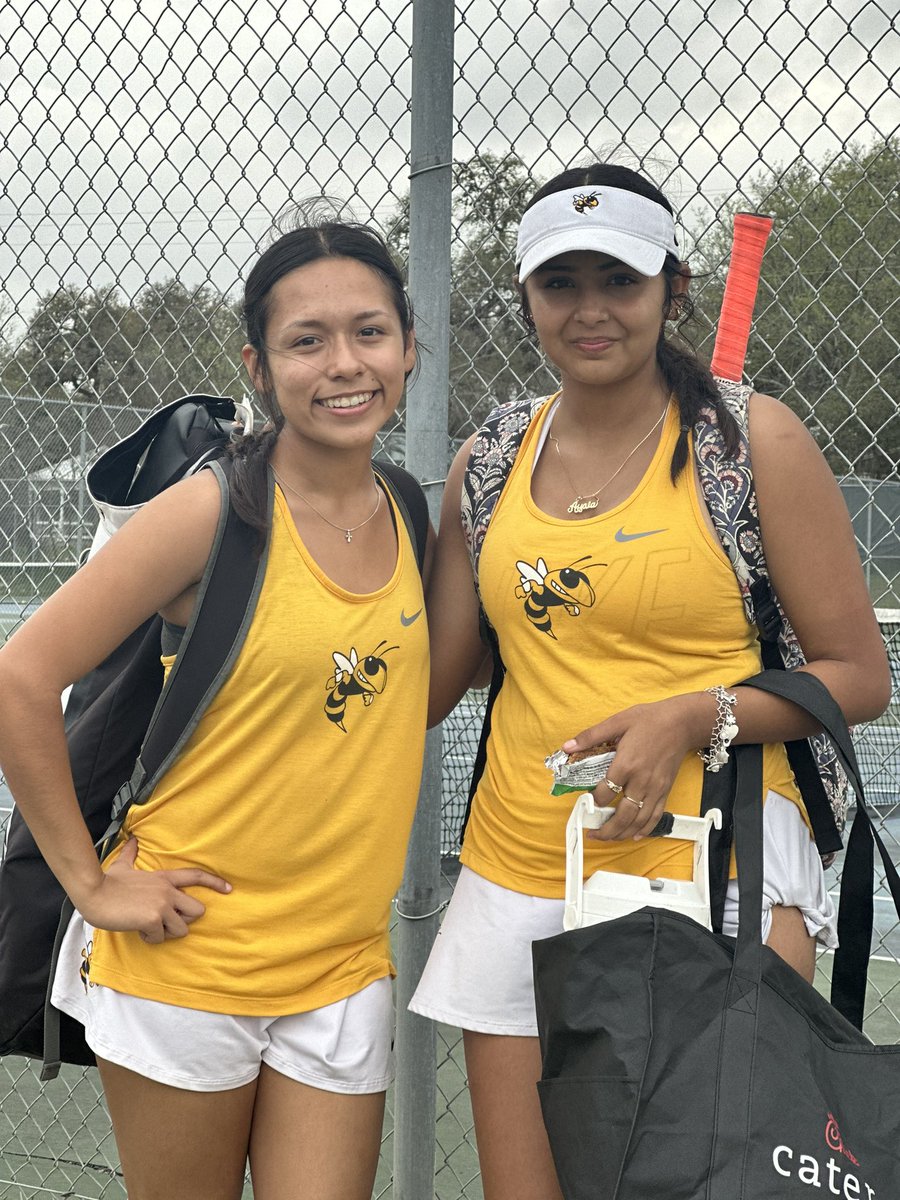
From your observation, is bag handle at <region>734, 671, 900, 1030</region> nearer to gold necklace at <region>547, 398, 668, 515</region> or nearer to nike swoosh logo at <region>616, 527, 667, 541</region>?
nike swoosh logo at <region>616, 527, 667, 541</region>

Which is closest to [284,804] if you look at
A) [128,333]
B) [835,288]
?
[835,288]

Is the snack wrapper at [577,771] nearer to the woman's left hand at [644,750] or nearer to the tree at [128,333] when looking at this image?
the woman's left hand at [644,750]

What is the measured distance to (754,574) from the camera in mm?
1966

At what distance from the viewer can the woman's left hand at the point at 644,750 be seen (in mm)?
1870

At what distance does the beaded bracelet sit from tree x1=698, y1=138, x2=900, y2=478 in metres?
0.89

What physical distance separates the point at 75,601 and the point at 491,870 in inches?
32.5

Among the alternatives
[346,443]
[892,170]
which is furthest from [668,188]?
[346,443]

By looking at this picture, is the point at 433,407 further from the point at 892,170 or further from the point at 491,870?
the point at 892,170

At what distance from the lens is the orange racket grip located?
2.29m

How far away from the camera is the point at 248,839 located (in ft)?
6.59

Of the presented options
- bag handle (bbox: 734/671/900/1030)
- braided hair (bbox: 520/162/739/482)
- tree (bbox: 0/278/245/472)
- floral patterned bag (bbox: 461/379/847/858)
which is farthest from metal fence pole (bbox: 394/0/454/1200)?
bag handle (bbox: 734/671/900/1030)

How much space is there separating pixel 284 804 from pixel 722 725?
0.72 meters

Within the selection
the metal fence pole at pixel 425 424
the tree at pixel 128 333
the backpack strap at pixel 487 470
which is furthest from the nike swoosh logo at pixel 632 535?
the tree at pixel 128 333

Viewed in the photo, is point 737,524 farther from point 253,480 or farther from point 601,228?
point 253,480
